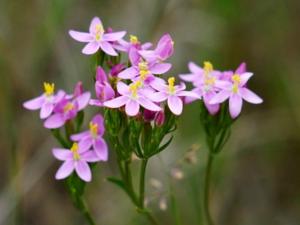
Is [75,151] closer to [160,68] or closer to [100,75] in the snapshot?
[100,75]

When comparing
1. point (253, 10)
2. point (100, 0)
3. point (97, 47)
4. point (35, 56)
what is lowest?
point (97, 47)

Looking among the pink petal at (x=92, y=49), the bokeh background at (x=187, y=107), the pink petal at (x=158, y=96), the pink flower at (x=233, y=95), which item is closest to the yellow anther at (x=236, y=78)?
the pink flower at (x=233, y=95)

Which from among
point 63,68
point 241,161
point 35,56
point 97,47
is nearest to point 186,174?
point 241,161

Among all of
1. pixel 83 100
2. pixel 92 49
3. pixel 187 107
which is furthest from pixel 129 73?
pixel 187 107

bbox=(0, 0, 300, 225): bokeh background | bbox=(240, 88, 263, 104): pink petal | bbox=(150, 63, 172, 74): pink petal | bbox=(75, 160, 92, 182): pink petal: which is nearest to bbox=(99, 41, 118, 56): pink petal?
bbox=(150, 63, 172, 74): pink petal

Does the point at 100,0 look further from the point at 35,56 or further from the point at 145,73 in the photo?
the point at 145,73

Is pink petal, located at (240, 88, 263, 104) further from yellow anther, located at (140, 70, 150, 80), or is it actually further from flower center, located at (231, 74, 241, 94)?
yellow anther, located at (140, 70, 150, 80)
